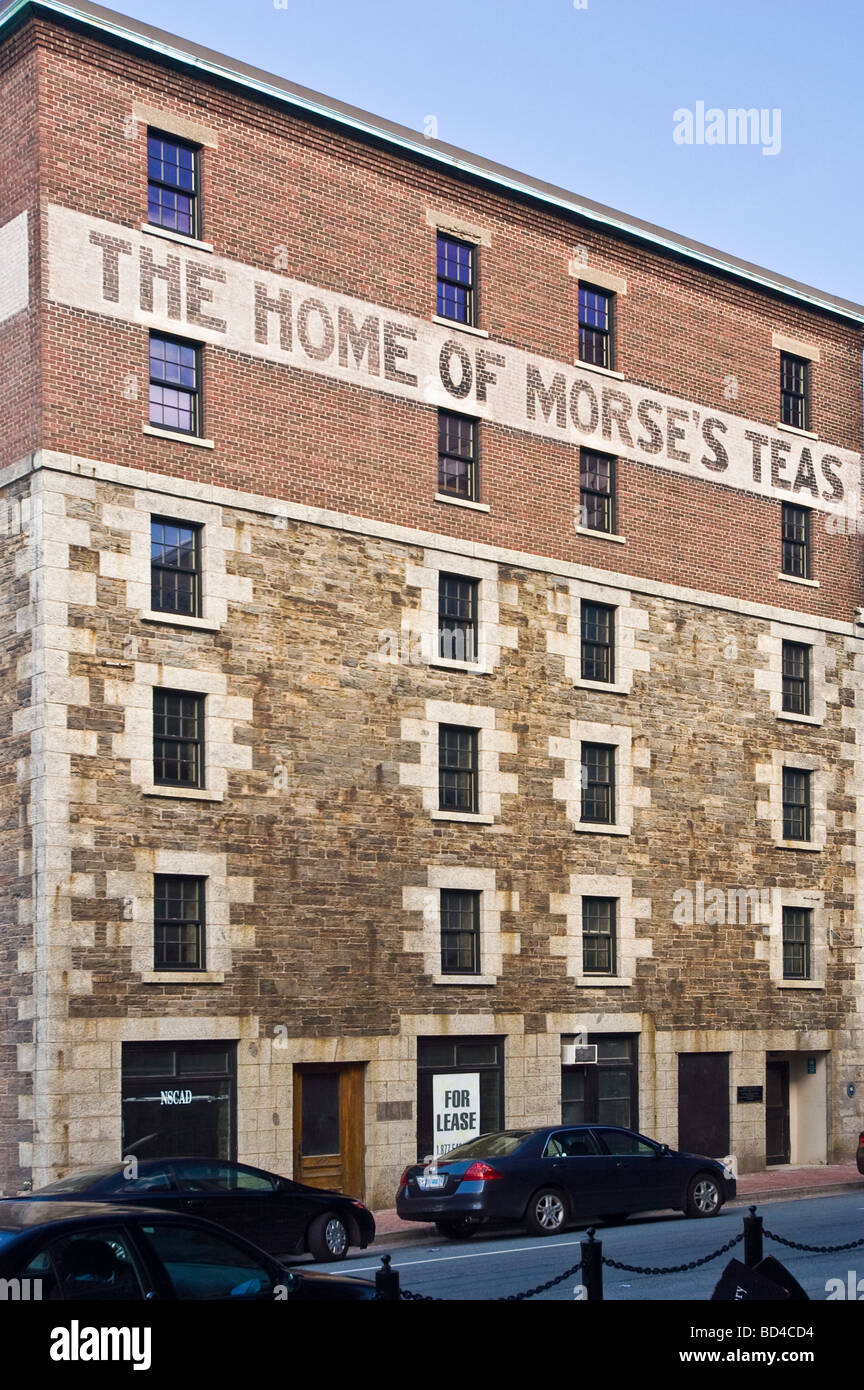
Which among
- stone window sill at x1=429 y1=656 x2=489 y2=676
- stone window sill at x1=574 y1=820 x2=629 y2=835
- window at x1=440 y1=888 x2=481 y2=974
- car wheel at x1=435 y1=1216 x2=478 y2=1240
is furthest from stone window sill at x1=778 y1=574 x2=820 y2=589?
car wheel at x1=435 y1=1216 x2=478 y2=1240

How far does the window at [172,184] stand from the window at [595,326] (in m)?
9.07

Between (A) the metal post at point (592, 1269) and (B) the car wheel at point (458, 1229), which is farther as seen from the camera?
(B) the car wheel at point (458, 1229)

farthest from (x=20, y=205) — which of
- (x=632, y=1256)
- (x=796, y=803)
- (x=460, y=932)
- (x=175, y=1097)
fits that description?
(x=796, y=803)

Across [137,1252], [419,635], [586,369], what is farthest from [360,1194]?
[137,1252]

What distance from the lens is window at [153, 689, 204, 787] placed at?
1107 inches

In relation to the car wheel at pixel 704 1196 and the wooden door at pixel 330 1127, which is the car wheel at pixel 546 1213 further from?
the wooden door at pixel 330 1127

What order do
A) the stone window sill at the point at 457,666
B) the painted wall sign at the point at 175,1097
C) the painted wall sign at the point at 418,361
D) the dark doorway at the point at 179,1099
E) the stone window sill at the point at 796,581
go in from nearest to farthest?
the dark doorway at the point at 179,1099
the painted wall sign at the point at 175,1097
the painted wall sign at the point at 418,361
the stone window sill at the point at 457,666
the stone window sill at the point at 796,581

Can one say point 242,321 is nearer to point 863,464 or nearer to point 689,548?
point 689,548

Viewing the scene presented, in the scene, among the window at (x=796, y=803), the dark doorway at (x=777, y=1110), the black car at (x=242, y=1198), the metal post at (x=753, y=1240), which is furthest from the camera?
the window at (x=796, y=803)

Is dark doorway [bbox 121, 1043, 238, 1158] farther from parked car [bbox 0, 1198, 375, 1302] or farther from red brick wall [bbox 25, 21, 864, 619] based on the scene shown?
parked car [bbox 0, 1198, 375, 1302]

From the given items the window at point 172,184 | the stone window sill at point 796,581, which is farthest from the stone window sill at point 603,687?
the window at point 172,184

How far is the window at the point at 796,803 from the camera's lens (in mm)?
38156

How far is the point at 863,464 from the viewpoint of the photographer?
40.8 metres

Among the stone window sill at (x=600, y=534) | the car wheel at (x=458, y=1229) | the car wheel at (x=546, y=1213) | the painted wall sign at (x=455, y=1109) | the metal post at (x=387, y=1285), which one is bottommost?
the car wheel at (x=458, y=1229)
